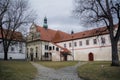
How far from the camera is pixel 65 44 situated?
188ft

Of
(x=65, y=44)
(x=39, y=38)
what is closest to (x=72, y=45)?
(x=65, y=44)

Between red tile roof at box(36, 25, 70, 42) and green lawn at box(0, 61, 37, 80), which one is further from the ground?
red tile roof at box(36, 25, 70, 42)

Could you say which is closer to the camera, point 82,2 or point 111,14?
point 111,14

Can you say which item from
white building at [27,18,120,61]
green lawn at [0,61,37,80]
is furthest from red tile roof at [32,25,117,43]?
green lawn at [0,61,37,80]

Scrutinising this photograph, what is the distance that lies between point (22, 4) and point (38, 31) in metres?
19.8

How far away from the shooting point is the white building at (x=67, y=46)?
153ft

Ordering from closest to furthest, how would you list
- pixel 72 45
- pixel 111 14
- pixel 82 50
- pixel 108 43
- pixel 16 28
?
pixel 111 14 < pixel 16 28 < pixel 108 43 < pixel 82 50 < pixel 72 45

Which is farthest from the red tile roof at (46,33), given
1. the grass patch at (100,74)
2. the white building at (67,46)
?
the grass patch at (100,74)

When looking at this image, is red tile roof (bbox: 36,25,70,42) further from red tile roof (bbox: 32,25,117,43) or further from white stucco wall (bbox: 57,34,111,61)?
white stucco wall (bbox: 57,34,111,61)

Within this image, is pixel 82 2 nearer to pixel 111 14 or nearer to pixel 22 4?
pixel 111 14

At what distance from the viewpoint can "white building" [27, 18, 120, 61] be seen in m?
46.5

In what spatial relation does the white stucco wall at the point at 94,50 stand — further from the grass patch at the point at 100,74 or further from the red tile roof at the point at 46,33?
the grass patch at the point at 100,74

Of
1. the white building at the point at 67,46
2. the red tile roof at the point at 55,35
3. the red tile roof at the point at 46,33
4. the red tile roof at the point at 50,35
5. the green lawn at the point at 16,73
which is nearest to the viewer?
the green lawn at the point at 16,73

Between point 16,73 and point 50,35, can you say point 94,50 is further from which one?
point 16,73
